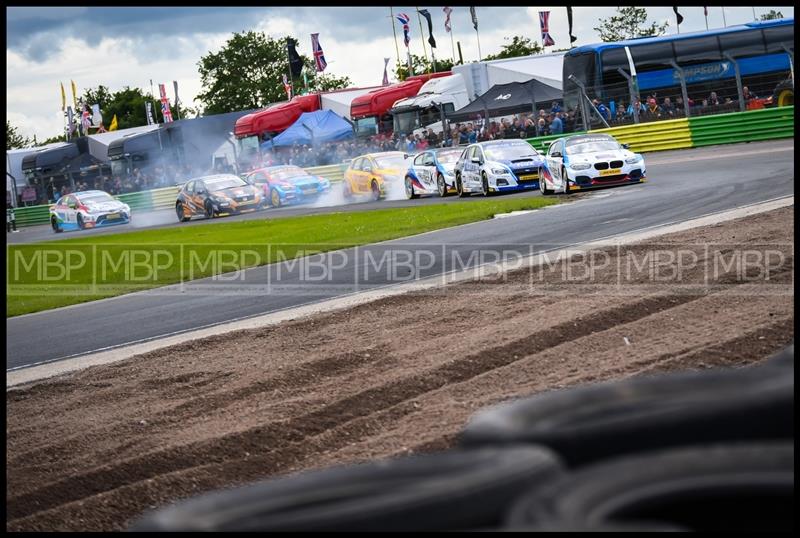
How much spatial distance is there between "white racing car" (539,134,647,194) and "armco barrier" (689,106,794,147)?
813 cm

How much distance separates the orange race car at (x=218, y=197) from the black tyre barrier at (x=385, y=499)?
1184 inches

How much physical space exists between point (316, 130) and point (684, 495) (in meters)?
39.2

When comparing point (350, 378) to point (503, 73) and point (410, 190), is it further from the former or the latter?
point (503, 73)

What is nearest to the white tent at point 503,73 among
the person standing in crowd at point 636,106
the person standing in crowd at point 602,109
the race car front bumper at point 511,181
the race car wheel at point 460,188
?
the person standing in crowd at point 602,109

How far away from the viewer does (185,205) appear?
3272cm

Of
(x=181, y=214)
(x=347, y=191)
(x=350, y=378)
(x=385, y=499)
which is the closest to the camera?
(x=385, y=499)

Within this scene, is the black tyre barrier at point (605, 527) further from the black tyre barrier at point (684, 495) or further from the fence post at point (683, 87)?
the fence post at point (683, 87)

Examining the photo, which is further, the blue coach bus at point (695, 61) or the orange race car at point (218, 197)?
the orange race car at point (218, 197)

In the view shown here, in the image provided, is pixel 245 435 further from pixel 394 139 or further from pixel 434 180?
pixel 394 139

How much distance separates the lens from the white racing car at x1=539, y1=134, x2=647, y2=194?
21094 mm

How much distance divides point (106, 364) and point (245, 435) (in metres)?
3.45

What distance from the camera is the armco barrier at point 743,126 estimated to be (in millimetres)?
27812

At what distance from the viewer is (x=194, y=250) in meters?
19.2

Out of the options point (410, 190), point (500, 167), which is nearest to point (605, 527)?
point (500, 167)
